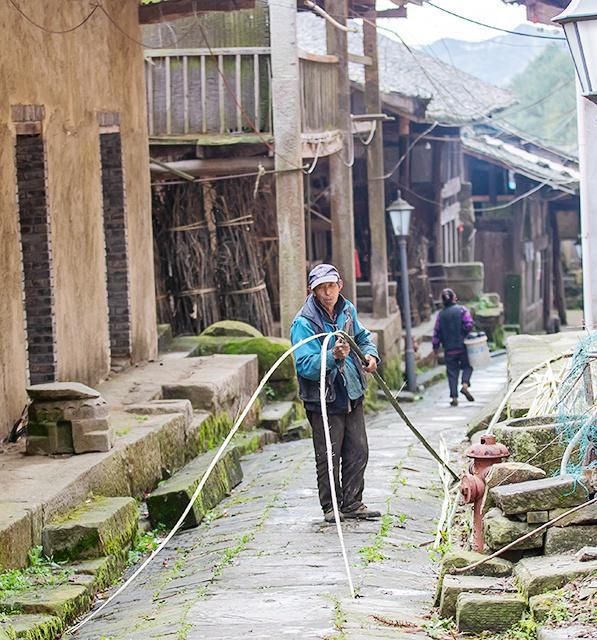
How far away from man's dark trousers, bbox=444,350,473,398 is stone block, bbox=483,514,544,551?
11.3 m

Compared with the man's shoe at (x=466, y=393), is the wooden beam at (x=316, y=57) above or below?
above

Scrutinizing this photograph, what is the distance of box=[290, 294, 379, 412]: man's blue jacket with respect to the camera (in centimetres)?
859

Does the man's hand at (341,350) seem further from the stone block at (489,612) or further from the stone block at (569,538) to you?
the stone block at (489,612)

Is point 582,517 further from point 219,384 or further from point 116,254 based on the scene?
point 116,254

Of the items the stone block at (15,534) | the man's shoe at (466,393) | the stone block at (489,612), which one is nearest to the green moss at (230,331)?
the man's shoe at (466,393)

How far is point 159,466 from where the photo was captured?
10836 millimetres

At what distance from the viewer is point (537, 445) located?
7.68m

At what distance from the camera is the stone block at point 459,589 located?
21.1 feet

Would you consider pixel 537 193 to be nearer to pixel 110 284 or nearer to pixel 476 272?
pixel 476 272

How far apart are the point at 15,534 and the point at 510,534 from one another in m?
2.92

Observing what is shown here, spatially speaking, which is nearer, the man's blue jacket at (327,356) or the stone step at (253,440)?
the man's blue jacket at (327,356)

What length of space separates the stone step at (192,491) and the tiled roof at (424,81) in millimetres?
12400

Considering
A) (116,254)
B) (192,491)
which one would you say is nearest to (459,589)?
Answer: (192,491)

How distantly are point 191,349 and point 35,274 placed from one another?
431 cm
